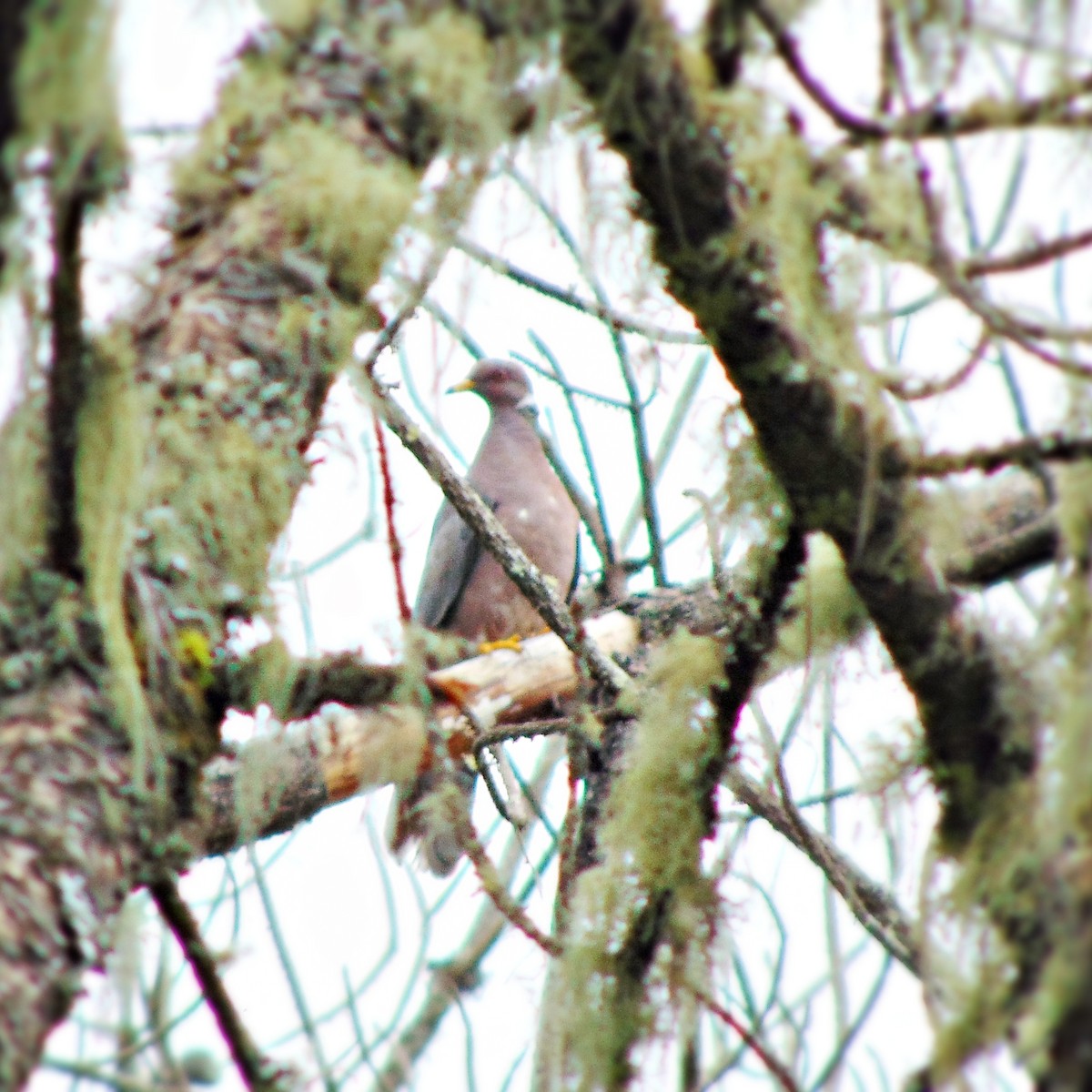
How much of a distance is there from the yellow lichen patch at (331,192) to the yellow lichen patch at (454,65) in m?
0.12

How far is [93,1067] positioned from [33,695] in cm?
118

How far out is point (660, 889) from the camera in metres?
2.16

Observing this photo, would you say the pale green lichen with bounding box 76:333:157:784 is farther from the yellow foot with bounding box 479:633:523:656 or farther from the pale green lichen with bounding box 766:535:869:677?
the yellow foot with bounding box 479:633:523:656

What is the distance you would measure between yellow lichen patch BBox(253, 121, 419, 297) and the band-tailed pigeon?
3516mm

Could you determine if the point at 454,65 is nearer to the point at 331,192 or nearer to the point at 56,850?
the point at 331,192

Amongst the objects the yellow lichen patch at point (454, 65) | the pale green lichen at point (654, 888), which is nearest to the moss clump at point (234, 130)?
the yellow lichen patch at point (454, 65)

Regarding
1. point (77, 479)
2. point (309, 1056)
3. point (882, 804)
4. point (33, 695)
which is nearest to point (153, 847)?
point (33, 695)

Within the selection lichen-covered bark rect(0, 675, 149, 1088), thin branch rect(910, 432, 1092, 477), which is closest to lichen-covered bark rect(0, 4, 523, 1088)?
lichen-covered bark rect(0, 675, 149, 1088)

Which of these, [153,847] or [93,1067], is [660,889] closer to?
[153,847]

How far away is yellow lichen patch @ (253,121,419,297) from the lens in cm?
168

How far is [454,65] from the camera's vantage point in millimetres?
1552

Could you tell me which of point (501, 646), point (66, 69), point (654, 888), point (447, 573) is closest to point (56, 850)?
point (66, 69)

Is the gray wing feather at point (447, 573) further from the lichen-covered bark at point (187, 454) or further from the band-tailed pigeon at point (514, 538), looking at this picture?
the lichen-covered bark at point (187, 454)

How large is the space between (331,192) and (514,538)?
3799 mm
